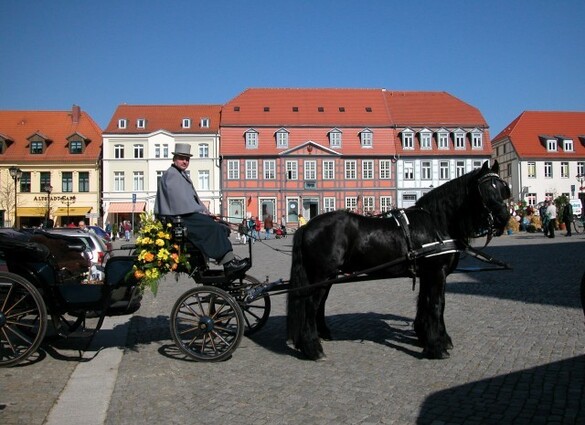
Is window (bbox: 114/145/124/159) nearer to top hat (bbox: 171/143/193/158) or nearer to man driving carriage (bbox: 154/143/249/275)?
top hat (bbox: 171/143/193/158)

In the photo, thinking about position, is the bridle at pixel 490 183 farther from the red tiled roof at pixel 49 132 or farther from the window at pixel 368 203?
the red tiled roof at pixel 49 132

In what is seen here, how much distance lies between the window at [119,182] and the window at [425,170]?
28811 mm

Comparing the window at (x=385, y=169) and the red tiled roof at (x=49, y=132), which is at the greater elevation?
the red tiled roof at (x=49, y=132)

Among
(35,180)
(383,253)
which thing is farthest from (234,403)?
(35,180)

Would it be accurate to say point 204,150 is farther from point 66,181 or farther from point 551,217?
point 551,217

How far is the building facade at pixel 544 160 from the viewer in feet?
189

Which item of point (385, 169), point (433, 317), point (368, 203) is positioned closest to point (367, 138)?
point (385, 169)

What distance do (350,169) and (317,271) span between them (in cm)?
4868

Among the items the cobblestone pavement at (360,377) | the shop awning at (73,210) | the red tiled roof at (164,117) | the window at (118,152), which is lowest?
the cobblestone pavement at (360,377)

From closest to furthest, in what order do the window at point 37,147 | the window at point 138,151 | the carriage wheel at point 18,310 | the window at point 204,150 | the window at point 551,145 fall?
the carriage wheel at point 18,310, the window at point 37,147, the window at point 138,151, the window at point 204,150, the window at point 551,145

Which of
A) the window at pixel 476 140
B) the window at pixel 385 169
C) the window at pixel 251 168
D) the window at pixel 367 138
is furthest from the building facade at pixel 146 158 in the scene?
the window at pixel 476 140

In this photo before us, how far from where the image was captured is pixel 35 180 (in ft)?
166

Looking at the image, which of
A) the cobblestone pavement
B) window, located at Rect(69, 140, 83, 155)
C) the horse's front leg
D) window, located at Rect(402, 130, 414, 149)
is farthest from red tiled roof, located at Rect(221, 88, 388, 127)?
the horse's front leg

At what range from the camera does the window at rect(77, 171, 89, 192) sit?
5157 cm
